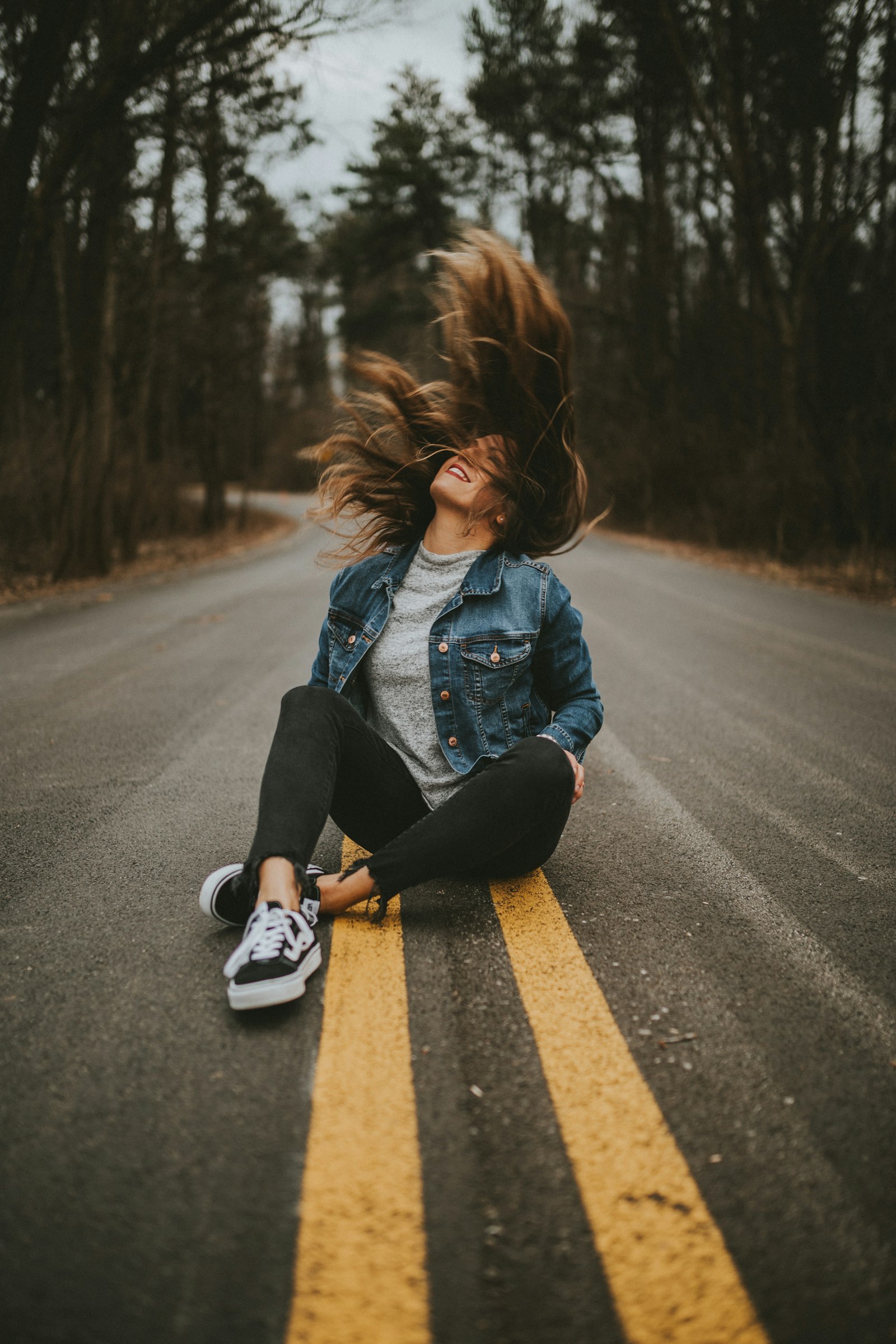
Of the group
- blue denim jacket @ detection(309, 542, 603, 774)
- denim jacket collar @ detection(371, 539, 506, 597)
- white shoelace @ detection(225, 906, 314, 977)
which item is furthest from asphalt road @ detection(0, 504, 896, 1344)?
denim jacket collar @ detection(371, 539, 506, 597)

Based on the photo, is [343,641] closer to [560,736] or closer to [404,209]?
[560,736]

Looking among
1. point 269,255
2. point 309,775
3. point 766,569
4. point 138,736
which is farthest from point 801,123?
point 309,775

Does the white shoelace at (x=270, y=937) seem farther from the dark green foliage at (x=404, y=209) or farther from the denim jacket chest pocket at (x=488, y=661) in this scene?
the dark green foliage at (x=404, y=209)

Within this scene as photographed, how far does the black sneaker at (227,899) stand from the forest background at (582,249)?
195 cm

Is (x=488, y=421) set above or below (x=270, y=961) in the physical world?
above

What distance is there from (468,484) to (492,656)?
21.5 inches

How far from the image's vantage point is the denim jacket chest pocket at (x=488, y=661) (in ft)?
8.56

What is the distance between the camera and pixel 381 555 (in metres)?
2.89

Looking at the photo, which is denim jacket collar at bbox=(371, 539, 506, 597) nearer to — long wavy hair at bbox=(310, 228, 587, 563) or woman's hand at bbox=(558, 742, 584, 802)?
long wavy hair at bbox=(310, 228, 587, 563)

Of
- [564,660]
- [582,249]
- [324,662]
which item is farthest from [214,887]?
[582,249]

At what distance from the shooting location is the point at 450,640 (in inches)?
103

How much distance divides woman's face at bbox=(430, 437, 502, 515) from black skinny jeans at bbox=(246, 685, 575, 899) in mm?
703

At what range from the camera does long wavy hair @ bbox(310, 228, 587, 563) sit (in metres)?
2.81

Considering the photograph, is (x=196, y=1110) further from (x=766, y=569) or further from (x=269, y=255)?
(x=269, y=255)
